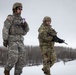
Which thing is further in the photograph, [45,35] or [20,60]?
[45,35]

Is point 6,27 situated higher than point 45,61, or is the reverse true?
point 6,27

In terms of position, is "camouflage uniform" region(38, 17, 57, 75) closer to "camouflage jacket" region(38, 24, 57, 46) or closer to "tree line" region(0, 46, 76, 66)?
"camouflage jacket" region(38, 24, 57, 46)

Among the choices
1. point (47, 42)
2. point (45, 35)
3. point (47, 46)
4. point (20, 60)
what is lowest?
point (20, 60)

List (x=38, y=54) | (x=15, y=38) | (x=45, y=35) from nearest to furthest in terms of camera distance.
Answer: (x=15, y=38), (x=45, y=35), (x=38, y=54)

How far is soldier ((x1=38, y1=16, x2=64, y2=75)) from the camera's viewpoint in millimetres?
12828

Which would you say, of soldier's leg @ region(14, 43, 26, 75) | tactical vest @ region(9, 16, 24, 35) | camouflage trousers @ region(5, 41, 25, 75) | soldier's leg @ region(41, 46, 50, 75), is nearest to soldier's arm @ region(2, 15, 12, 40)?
tactical vest @ region(9, 16, 24, 35)

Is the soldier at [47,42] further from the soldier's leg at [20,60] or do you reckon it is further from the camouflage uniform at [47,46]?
the soldier's leg at [20,60]

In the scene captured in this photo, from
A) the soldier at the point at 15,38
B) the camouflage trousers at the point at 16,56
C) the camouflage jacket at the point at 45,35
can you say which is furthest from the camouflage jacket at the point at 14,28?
the camouflage jacket at the point at 45,35

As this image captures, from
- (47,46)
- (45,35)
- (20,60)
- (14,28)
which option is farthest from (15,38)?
(47,46)

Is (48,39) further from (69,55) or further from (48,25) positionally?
(69,55)

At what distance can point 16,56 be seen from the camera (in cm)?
1131

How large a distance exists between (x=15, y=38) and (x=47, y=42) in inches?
67.4

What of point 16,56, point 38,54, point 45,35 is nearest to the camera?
point 16,56

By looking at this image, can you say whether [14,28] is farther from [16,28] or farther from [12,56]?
[12,56]
